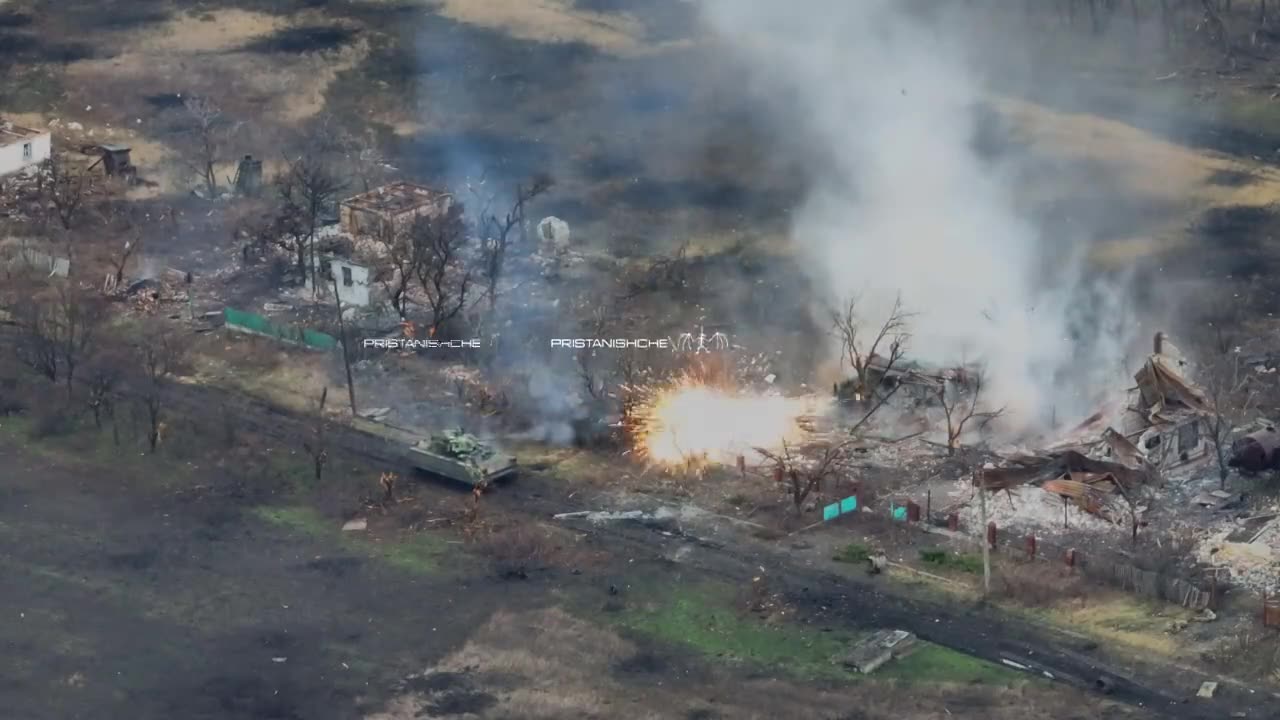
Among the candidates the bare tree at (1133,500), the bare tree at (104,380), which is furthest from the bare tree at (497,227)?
the bare tree at (1133,500)

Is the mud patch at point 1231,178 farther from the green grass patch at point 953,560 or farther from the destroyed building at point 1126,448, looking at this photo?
the green grass patch at point 953,560

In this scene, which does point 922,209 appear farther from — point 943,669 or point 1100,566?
point 943,669

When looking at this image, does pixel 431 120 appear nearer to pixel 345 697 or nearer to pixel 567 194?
pixel 567 194

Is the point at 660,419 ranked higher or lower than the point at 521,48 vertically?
lower

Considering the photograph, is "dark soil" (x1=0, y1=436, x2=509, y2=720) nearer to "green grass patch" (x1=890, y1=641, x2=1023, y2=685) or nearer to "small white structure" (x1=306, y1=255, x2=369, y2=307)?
"green grass patch" (x1=890, y1=641, x2=1023, y2=685)

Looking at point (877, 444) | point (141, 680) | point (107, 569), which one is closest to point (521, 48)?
point (877, 444)

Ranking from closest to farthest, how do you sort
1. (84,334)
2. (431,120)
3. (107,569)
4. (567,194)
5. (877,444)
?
1. (107,569)
2. (877,444)
3. (84,334)
4. (567,194)
5. (431,120)

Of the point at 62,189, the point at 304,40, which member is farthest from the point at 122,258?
the point at 304,40
